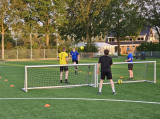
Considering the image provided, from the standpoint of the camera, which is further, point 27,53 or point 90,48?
point 90,48

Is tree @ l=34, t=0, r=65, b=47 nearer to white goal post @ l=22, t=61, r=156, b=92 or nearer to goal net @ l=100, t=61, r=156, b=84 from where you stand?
goal net @ l=100, t=61, r=156, b=84

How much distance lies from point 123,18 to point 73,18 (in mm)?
15241

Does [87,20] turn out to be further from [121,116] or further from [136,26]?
[121,116]

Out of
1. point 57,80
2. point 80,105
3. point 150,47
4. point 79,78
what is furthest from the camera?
point 150,47

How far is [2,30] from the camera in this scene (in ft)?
150

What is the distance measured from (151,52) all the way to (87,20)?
52.3 ft

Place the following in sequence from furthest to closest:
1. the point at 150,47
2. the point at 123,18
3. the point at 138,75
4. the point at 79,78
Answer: the point at 123,18
the point at 150,47
the point at 138,75
the point at 79,78

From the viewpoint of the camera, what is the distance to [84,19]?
178 feet

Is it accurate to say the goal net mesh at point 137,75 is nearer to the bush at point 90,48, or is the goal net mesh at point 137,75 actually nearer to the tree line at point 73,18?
the tree line at point 73,18

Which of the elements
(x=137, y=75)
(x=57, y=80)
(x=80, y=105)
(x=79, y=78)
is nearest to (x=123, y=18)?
(x=137, y=75)

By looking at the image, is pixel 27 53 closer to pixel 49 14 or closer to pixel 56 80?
pixel 49 14

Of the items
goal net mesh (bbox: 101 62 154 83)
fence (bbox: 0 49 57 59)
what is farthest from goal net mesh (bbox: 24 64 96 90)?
fence (bbox: 0 49 57 59)

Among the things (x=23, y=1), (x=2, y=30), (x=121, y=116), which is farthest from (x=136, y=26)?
(x=121, y=116)

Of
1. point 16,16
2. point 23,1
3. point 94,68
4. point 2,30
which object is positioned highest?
point 23,1
